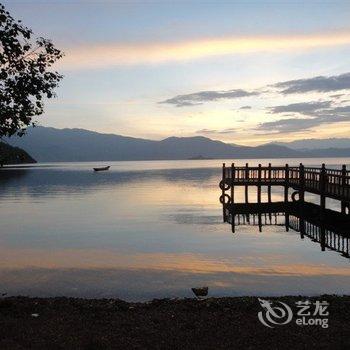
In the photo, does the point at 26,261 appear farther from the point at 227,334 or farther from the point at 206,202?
the point at 206,202

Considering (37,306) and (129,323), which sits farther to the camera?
(37,306)

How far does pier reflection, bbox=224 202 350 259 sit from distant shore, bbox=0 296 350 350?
14.4 metres

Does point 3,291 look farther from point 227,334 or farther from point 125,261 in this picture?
point 227,334

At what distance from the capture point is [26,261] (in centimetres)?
2620

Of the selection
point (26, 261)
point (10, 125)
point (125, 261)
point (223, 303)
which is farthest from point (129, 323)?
point (26, 261)

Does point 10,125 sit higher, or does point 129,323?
point 10,125

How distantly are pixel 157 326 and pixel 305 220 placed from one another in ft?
103

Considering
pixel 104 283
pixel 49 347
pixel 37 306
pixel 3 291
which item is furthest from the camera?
pixel 104 283

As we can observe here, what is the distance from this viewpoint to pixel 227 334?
472 inches

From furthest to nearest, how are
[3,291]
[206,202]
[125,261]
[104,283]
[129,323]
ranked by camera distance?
[206,202] → [125,261] → [104,283] → [3,291] → [129,323]

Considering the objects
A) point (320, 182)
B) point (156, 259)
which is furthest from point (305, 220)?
point (156, 259)

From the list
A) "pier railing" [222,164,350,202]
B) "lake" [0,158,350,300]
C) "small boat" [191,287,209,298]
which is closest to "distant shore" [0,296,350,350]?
"small boat" [191,287,209,298]

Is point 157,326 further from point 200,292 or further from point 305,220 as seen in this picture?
point 305,220

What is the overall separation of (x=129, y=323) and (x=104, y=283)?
26.6 feet
